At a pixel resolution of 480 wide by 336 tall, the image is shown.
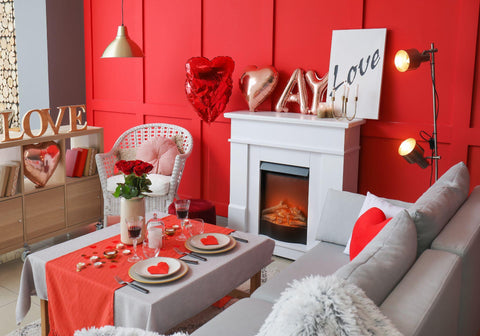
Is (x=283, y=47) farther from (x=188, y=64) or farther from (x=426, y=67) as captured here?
(x=426, y=67)

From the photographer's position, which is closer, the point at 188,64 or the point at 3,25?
the point at 188,64

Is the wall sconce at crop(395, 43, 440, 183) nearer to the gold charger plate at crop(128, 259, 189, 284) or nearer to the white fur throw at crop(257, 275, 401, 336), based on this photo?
the gold charger plate at crop(128, 259, 189, 284)

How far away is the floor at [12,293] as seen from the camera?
2.94m

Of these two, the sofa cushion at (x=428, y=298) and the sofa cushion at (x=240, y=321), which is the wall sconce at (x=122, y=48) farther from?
the sofa cushion at (x=428, y=298)

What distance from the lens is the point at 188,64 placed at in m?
4.38

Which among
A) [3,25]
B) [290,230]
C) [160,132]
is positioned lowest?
[290,230]

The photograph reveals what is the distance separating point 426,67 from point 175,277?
2422 millimetres

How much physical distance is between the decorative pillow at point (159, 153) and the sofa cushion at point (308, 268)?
5.87 ft

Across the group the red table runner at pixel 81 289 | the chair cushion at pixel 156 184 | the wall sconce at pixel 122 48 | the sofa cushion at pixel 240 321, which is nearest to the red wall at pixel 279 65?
the chair cushion at pixel 156 184

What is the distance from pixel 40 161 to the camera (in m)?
3.94

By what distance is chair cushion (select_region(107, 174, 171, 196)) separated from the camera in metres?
4.10

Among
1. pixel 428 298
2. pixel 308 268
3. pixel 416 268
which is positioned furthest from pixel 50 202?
pixel 428 298

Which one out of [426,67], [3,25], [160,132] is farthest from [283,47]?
[3,25]

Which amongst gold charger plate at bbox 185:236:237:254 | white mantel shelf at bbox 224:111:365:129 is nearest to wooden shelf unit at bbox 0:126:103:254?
white mantel shelf at bbox 224:111:365:129
